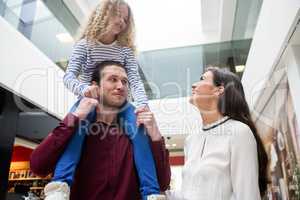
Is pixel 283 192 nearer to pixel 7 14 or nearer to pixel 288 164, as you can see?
pixel 288 164

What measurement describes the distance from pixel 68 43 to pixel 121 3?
350cm

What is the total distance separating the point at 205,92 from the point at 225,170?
60cm

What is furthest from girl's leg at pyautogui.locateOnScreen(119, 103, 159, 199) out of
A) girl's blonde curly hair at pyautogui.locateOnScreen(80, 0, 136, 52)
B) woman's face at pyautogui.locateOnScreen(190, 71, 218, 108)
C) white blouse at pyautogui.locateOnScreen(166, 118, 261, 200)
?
woman's face at pyautogui.locateOnScreen(190, 71, 218, 108)

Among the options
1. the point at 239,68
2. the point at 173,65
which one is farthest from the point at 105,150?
the point at 173,65

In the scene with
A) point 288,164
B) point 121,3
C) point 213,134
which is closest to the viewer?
point 213,134

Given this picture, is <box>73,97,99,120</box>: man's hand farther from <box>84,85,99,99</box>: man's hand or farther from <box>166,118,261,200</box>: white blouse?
<box>166,118,261,200</box>: white blouse

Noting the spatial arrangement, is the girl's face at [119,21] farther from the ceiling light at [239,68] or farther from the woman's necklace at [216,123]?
the ceiling light at [239,68]

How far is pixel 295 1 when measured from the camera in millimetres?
1868

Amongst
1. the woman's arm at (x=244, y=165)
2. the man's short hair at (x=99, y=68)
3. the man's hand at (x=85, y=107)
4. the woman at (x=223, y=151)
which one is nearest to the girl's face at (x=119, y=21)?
the man's short hair at (x=99, y=68)

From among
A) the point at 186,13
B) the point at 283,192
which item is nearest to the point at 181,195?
the point at 283,192

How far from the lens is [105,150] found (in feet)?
4.12

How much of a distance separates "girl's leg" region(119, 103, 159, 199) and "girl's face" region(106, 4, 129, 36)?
54 cm

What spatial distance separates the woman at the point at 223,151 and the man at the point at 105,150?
0.25 metres

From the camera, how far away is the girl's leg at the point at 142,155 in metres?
1.17
